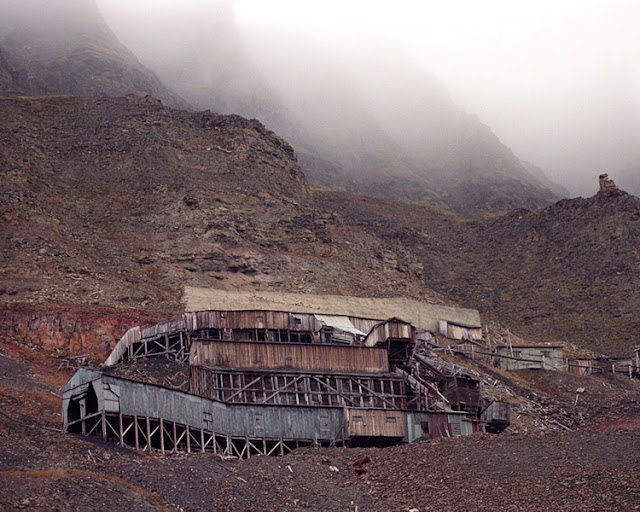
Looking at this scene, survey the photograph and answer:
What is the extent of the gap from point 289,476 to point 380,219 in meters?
84.2

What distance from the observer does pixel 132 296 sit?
214 feet

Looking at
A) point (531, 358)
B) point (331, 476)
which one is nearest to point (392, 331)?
point (331, 476)

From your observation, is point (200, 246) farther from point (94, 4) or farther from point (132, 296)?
point (94, 4)

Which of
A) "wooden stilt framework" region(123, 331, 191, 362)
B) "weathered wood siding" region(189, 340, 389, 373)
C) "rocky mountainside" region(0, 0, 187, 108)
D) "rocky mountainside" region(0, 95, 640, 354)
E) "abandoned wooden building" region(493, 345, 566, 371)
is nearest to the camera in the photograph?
"weathered wood siding" region(189, 340, 389, 373)

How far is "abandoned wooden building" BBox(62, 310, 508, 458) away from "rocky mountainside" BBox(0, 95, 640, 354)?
11012 mm

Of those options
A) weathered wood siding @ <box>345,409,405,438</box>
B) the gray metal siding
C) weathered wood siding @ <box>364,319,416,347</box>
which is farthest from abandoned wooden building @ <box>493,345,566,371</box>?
the gray metal siding

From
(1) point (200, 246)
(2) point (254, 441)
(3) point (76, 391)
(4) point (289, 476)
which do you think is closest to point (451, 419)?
(2) point (254, 441)

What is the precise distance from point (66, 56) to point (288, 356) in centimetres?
11337

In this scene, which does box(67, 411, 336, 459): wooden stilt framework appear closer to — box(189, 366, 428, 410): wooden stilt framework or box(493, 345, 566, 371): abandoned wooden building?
box(189, 366, 428, 410): wooden stilt framework

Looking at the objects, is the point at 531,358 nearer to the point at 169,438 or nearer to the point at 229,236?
the point at 229,236

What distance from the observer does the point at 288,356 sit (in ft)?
158

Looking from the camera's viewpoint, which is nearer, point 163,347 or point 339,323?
point 163,347

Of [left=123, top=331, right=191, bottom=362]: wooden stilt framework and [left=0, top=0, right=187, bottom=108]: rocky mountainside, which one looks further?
[left=0, top=0, right=187, bottom=108]: rocky mountainside

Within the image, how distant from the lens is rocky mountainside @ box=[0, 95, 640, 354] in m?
71.4
